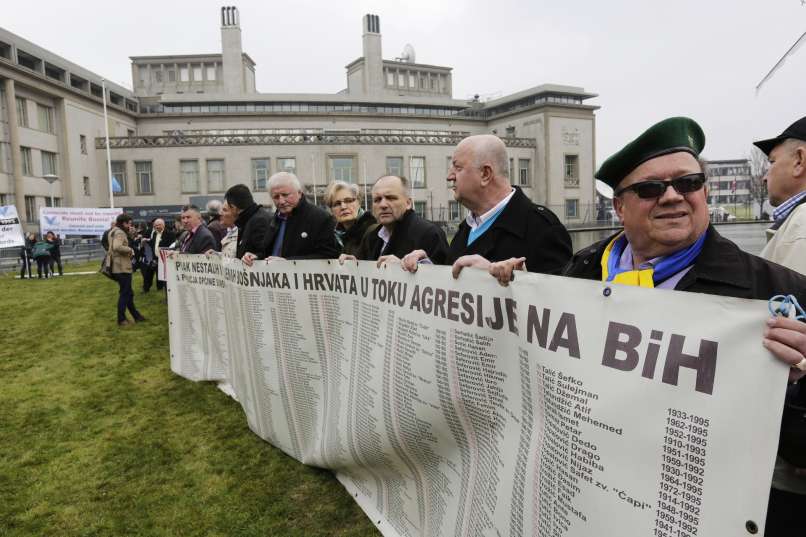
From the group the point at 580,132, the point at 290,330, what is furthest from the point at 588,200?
the point at 290,330

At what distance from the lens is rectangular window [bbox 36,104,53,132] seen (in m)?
42.2

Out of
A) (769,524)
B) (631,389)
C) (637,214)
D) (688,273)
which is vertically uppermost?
(637,214)

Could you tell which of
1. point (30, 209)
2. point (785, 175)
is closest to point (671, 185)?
point (785, 175)

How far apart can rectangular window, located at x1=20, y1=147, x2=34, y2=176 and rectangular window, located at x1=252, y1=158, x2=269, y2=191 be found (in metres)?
17.4

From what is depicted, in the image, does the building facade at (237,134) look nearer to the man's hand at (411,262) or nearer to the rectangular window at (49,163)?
the rectangular window at (49,163)

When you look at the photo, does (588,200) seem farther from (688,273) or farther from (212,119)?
(688,273)

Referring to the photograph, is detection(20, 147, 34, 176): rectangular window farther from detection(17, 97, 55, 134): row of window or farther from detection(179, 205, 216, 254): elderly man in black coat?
detection(179, 205, 216, 254): elderly man in black coat

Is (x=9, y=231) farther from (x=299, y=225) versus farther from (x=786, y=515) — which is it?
(x=786, y=515)

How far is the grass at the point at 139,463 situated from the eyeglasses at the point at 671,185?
254 centimetres

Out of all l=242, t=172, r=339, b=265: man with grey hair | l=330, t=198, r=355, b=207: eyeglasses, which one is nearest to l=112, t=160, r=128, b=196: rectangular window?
l=330, t=198, r=355, b=207: eyeglasses

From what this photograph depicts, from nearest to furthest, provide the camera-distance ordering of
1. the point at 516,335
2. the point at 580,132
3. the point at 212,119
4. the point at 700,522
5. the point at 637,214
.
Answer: the point at 700,522 → the point at 637,214 → the point at 516,335 → the point at 212,119 → the point at 580,132

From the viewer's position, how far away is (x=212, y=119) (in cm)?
5753

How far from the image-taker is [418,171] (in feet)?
182

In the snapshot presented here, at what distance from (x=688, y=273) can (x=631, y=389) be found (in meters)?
0.51
